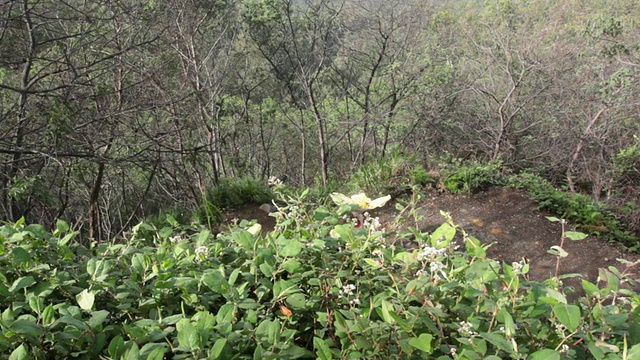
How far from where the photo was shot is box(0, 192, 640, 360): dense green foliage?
95 centimetres

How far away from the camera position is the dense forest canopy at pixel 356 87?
5547mm

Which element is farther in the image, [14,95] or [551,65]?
[551,65]

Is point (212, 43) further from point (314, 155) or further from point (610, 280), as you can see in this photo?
point (610, 280)

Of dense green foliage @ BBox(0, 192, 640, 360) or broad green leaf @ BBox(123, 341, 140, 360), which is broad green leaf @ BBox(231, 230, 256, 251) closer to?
dense green foliage @ BBox(0, 192, 640, 360)

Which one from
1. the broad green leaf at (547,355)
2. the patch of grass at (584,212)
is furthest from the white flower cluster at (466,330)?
the patch of grass at (584,212)

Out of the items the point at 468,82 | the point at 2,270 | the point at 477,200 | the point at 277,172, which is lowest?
the point at 277,172

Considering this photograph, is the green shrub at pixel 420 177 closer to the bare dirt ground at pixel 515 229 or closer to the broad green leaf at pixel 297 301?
the bare dirt ground at pixel 515 229

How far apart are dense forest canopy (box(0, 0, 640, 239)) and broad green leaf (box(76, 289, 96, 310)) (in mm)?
3750

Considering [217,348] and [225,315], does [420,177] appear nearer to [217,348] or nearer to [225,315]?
[225,315]

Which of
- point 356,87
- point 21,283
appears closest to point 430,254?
point 21,283

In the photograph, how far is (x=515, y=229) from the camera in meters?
4.85

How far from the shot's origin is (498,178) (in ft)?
19.0

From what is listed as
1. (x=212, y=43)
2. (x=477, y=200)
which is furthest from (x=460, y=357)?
(x=212, y=43)

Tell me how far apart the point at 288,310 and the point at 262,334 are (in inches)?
5.6
